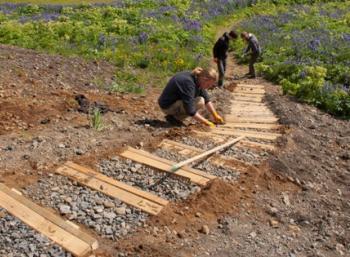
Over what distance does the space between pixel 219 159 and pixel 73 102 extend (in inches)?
200

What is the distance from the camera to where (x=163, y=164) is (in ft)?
27.3

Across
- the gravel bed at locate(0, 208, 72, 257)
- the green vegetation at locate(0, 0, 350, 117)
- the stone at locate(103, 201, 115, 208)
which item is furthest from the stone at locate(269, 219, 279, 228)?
the green vegetation at locate(0, 0, 350, 117)

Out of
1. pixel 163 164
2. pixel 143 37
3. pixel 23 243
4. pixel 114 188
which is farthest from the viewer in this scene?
pixel 143 37

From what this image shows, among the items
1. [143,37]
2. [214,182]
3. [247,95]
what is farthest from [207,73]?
[143,37]

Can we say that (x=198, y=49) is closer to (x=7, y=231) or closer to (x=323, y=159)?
(x=323, y=159)

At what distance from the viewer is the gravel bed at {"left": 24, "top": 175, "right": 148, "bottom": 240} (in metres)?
6.75

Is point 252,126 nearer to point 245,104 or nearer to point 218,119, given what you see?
point 218,119

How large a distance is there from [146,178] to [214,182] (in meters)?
1.15

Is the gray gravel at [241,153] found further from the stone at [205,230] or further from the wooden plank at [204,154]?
the stone at [205,230]

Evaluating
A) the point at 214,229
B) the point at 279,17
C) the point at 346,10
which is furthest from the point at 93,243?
the point at 346,10

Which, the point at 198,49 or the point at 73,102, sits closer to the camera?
the point at 73,102

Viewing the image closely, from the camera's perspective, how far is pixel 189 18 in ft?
80.8

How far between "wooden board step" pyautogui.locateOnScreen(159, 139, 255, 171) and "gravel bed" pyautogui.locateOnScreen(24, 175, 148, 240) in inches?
82.3

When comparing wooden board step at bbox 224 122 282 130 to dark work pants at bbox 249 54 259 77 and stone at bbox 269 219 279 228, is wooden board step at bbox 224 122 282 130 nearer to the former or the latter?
stone at bbox 269 219 279 228
